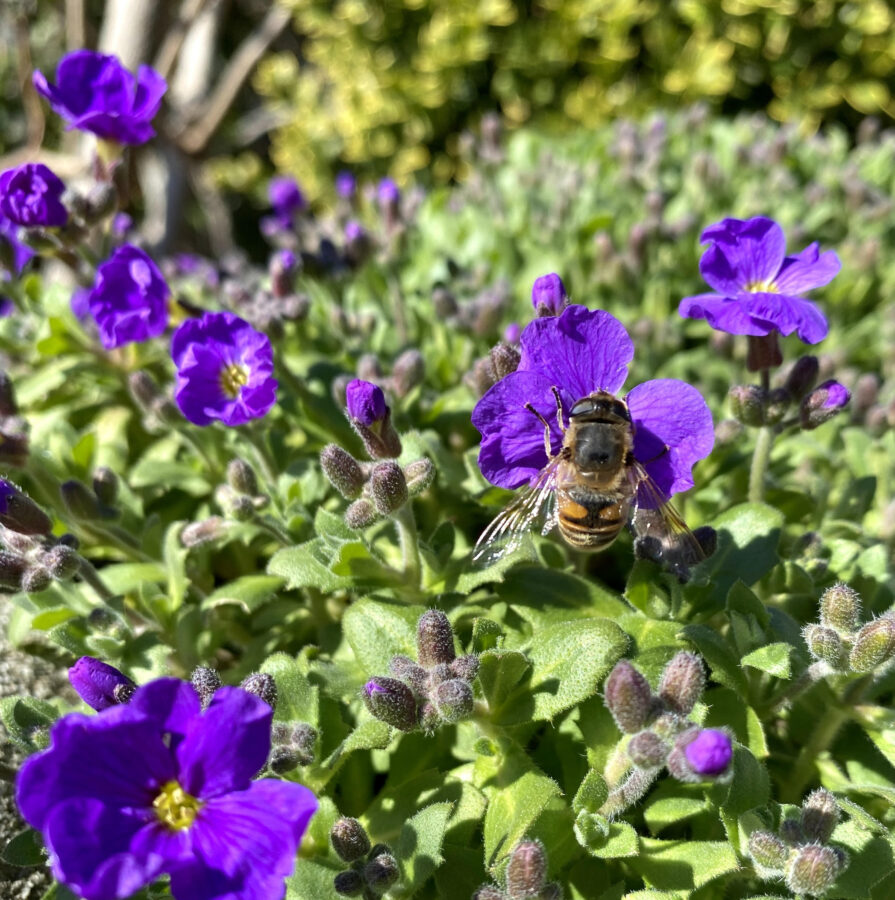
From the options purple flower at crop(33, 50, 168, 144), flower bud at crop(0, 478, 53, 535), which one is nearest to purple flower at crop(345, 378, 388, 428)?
flower bud at crop(0, 478, 53, 535)

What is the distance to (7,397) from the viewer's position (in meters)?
2.91

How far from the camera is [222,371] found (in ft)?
8.54

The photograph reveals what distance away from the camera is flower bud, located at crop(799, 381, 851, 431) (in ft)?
8.01

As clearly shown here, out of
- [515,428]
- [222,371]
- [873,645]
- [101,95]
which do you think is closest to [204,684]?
[515,428]

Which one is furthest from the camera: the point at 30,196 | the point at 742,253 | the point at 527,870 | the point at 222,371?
the point at 30,196

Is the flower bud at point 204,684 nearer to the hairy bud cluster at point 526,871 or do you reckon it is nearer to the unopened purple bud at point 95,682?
the unopened purple bud at point 95,682

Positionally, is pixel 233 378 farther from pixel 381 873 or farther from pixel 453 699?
pixel 381 873

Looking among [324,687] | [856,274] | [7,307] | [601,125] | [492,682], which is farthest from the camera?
[601,125]

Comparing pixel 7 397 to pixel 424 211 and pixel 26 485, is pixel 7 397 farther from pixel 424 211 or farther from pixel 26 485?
pixel 424 211

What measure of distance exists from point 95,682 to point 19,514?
2.18 ft

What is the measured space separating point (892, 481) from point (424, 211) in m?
3.43

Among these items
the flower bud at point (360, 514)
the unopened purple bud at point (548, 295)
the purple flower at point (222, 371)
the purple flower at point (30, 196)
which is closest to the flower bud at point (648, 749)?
the flower bud at point (360, 514)

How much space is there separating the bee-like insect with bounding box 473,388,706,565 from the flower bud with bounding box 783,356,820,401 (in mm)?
703

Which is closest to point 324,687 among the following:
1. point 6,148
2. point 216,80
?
point 216,80
